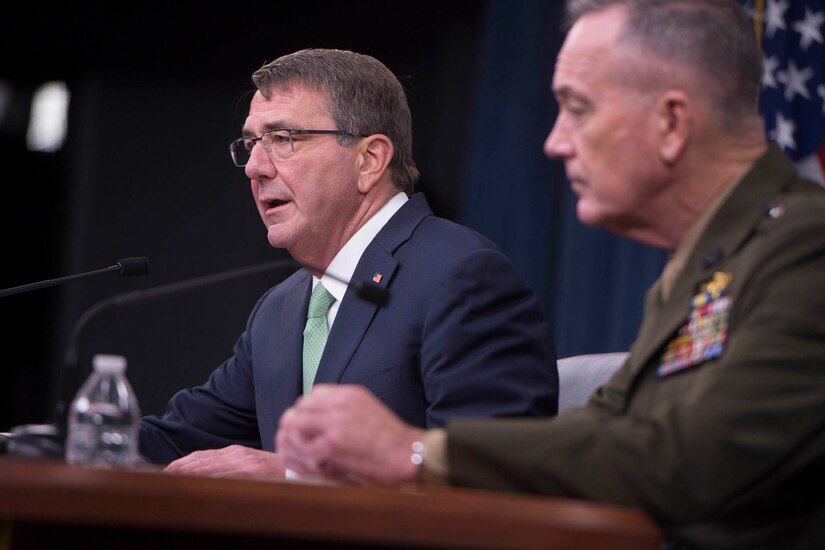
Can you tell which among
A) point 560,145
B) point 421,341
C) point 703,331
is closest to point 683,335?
point 703,331

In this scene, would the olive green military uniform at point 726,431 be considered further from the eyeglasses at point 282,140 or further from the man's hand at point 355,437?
the eyeglasses at point 282,140

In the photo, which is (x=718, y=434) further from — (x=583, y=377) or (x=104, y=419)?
(x=583, y=377)

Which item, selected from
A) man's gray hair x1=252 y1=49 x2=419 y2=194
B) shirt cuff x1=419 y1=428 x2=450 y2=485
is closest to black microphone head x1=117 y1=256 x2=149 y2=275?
man's gray hair x1=252 y1=49 x2=419 y2=194

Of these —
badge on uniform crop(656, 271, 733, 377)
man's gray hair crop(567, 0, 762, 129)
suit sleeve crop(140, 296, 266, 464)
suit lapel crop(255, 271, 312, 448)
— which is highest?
man's gray hair crop(567, 0, 762, 129)

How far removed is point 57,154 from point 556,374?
377cm

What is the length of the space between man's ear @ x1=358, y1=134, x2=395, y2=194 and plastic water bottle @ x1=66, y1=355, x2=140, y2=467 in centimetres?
113

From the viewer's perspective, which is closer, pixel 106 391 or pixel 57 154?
pixel 106 391

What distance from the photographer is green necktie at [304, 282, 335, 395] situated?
8.50ft

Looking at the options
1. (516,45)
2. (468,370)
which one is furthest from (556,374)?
(516,45)

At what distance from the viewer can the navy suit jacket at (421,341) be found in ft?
7.28

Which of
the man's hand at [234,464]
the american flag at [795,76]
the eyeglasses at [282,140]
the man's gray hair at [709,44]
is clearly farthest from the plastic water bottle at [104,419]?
the american flag at [795,76]

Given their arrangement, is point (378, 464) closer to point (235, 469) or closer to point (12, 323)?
point (235, 469)

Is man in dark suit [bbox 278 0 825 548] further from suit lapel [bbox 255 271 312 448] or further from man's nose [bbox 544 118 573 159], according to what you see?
suit lapel [bbox 255 271 312 448]

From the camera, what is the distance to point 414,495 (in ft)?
3.77
